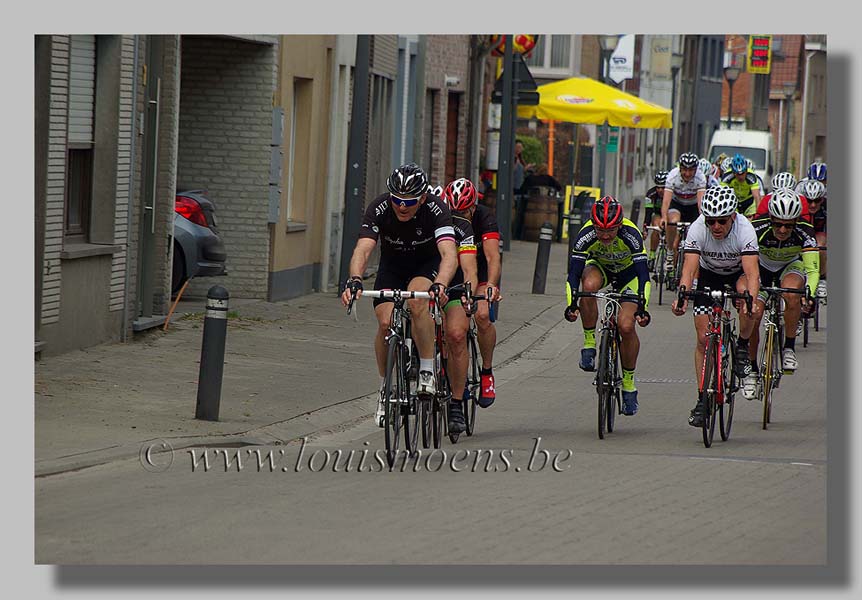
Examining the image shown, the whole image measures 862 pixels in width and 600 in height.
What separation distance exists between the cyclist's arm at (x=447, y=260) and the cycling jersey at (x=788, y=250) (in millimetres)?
3771

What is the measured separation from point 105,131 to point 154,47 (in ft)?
4.15

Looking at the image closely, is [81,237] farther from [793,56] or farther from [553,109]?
[793,56]

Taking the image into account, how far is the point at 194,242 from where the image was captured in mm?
18250

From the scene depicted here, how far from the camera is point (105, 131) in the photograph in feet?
50.3

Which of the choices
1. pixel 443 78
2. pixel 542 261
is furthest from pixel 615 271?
pixel 443 78

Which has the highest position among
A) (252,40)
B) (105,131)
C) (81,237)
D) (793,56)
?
(793,56)

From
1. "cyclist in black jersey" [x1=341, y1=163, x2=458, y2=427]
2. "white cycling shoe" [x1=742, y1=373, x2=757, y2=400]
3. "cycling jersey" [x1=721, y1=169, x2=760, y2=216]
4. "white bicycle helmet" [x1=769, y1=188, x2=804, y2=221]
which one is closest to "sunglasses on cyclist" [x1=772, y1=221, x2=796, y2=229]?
"white bicycle helmet" [x1=769, y1=188, x2=804, y2=221]

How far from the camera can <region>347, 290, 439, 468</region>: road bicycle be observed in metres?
10.1

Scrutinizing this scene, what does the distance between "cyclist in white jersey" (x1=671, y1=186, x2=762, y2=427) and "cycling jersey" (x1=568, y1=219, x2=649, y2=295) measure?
0.33 m

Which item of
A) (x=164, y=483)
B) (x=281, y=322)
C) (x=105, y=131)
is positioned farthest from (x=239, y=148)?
(x=164, y=483)

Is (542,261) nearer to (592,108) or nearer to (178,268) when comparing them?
(178,268)

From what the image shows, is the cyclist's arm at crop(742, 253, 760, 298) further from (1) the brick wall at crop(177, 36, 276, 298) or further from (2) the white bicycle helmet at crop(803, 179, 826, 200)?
(1) the brick wall at crop(177, 36, 276, 298)

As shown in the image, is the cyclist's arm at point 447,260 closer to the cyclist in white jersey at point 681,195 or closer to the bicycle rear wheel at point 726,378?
the bicycle rear wheel at point 726,378

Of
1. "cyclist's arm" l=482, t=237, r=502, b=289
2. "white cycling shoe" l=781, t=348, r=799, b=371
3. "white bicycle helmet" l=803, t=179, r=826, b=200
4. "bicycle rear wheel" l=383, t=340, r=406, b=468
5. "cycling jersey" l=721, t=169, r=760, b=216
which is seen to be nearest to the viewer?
"bicycle rear wheel" l=383, t=340, r=406, b=468
